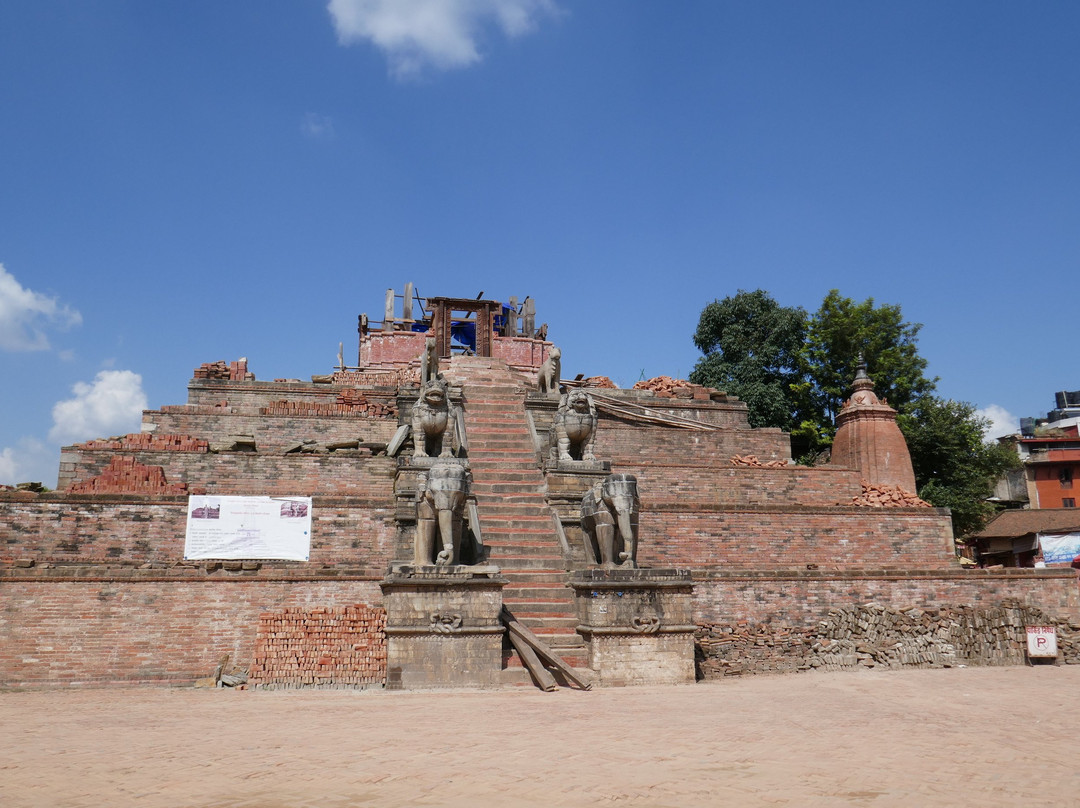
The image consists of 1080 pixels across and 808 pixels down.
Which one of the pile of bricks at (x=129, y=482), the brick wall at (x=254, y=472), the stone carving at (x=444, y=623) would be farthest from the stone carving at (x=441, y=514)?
the pile of bricks at (x=129, y=482)

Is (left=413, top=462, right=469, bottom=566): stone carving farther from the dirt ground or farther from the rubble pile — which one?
the rubble pile

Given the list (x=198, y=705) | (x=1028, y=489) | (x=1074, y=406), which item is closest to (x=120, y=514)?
(x=198, y=705)

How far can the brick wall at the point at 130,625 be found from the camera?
1053 centimetres

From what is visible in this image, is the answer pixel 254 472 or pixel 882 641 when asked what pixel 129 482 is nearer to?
pixel 254 472

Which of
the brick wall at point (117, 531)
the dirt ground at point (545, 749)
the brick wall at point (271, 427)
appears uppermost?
the brick wall at point (271, 427)

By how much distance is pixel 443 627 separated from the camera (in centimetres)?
979

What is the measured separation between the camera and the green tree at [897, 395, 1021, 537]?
2359 centimetres

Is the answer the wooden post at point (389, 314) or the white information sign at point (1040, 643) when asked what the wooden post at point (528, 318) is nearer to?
the wooden post at point (389, 314)

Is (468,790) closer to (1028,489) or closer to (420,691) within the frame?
(420,691)

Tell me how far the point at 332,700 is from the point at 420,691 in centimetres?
104

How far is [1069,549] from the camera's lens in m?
25.4

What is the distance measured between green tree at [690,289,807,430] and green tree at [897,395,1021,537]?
399cm

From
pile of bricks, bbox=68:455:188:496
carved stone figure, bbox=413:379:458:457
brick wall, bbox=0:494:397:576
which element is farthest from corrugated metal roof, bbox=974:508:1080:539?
pile of bricks, bbox=68:455:188:496

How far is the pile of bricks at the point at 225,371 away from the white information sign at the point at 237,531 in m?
9.02
